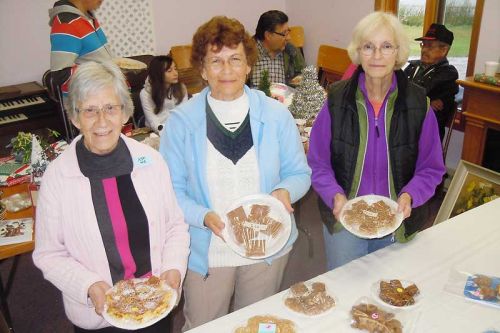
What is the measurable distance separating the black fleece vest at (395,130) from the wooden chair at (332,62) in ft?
10.4

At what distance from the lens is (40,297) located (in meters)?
2.97

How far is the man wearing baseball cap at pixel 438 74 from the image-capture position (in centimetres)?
375

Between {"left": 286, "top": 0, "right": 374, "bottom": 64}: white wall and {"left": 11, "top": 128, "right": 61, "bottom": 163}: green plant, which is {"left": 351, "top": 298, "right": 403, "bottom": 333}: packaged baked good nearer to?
{"left": 11, "top": 128, "right": 61, "bottom": 163}: green plant

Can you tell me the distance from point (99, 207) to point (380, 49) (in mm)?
1233

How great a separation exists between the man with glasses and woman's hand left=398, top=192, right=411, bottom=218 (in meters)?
2.51

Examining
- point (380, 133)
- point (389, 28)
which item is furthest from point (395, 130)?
point (389, 28)

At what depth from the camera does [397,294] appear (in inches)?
60.1

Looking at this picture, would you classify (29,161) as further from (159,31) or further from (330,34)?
(330,34)

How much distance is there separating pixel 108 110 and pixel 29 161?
1623 millimetres

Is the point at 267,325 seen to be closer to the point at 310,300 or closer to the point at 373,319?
the point at 310,300

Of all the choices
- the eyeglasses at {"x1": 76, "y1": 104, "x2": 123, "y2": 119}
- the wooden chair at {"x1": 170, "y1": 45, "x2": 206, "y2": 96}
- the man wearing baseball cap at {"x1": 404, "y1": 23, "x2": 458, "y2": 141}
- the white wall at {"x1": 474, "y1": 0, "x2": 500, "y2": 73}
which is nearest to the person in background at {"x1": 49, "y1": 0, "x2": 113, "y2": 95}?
the eyeglasses at {"x1": 76, "y1": 104, "x2": 123, "y2": 119}

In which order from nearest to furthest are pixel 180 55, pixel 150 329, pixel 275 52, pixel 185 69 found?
pixel 150 329
pixel 275 52
pixel 185 69
pixel 180 55

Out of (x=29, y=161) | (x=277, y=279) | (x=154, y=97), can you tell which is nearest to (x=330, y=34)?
(x=154, y=97)

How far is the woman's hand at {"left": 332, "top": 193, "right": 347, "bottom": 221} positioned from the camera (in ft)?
6.00
